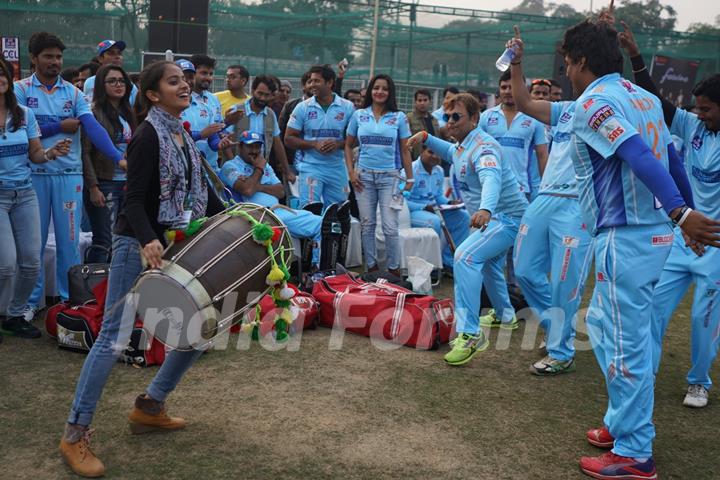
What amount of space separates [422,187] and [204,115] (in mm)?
2961

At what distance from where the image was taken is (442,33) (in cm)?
2062

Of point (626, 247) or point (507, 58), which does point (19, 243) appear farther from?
point (626, 247)

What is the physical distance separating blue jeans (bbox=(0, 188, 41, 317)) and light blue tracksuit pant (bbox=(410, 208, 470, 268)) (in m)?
4.60

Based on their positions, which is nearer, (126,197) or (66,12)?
(126,197)

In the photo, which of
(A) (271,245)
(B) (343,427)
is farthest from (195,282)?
(B) (343,427)

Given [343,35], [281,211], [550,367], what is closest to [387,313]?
[550,367]

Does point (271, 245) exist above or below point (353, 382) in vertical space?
above

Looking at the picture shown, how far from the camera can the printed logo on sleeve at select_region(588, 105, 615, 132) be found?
143 inches

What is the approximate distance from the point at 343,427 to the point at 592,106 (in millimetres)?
2232

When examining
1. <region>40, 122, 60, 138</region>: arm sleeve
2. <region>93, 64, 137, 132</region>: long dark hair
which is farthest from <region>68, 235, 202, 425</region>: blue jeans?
<region>93, 64, 137, 132</region>: long dark hair

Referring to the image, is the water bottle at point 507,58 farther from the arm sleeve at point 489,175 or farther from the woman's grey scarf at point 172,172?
the woman's grey scarf at point 172,172

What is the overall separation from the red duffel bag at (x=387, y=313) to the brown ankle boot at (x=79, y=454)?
9.63 ft

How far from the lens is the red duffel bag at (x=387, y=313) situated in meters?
6.10

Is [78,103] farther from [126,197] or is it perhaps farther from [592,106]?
[592,106]
